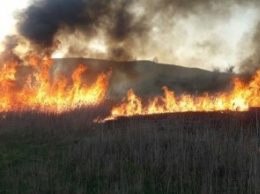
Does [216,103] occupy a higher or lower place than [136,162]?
higher

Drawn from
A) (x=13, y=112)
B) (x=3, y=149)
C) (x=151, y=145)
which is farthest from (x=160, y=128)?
(x=13, y=112)

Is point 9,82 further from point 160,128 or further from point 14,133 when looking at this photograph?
point 160,128

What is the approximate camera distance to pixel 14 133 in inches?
707

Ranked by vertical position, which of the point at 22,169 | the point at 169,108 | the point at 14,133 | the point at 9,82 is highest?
the point at 9,82

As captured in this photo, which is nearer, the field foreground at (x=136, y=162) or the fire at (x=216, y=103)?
the field foreground at (x=136, y=162)

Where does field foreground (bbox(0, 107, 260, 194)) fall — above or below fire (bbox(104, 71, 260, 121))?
below

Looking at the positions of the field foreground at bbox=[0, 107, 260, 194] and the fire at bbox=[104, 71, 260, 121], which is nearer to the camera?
the field foreground at bbox=[0, 107, 260, 194]

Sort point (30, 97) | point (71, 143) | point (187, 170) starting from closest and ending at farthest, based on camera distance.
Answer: point (187, 170), point (71, 143), point (30, 97)

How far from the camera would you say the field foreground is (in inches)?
389

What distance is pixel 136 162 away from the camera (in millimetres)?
11758

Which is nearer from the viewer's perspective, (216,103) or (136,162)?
(136,162)

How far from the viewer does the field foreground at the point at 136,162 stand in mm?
9891

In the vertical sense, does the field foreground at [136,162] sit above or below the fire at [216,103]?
below

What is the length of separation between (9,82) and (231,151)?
19817 millimetres
